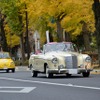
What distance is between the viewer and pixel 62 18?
40344 millimetres

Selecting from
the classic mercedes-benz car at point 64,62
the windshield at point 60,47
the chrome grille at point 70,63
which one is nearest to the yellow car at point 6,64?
the windshield at point 60,47

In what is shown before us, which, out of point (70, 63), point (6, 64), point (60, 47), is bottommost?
point (70, 63)

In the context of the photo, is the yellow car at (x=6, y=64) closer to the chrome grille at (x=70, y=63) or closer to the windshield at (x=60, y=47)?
the windshield at (x=60, y=47)

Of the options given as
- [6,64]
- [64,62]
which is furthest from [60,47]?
[6,64]

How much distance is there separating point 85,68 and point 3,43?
120 feet

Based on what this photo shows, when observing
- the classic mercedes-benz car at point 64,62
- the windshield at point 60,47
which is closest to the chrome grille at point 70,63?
the classic mercedes-benz car at point 64,62

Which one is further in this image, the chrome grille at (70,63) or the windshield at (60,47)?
the windshield at (60,47)

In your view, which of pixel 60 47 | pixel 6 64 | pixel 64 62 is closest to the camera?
pixel 64 62

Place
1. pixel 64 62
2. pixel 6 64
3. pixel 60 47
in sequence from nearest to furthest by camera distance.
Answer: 1. pixel 64 62
2. pixel 60 47
3. pixel 6 64

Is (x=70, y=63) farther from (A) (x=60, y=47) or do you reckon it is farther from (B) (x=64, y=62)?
(A) (x=60, y=47)

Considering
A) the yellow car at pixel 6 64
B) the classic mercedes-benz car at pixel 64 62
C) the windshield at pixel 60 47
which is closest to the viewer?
the classic mercedes-benz car at pixel 64 62

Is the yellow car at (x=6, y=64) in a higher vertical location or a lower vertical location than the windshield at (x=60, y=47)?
lower

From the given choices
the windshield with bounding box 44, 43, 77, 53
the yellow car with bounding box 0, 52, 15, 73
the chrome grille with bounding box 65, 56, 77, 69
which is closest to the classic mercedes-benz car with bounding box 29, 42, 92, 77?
the chrome grille with bounding box 65, 56, 77, 69

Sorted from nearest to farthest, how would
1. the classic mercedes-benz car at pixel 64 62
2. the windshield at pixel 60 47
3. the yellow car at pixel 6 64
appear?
the classic mercedes-benz car at pixel 64 62
the windshield at pixel 60 47
the yellow car at pixel 6 64
